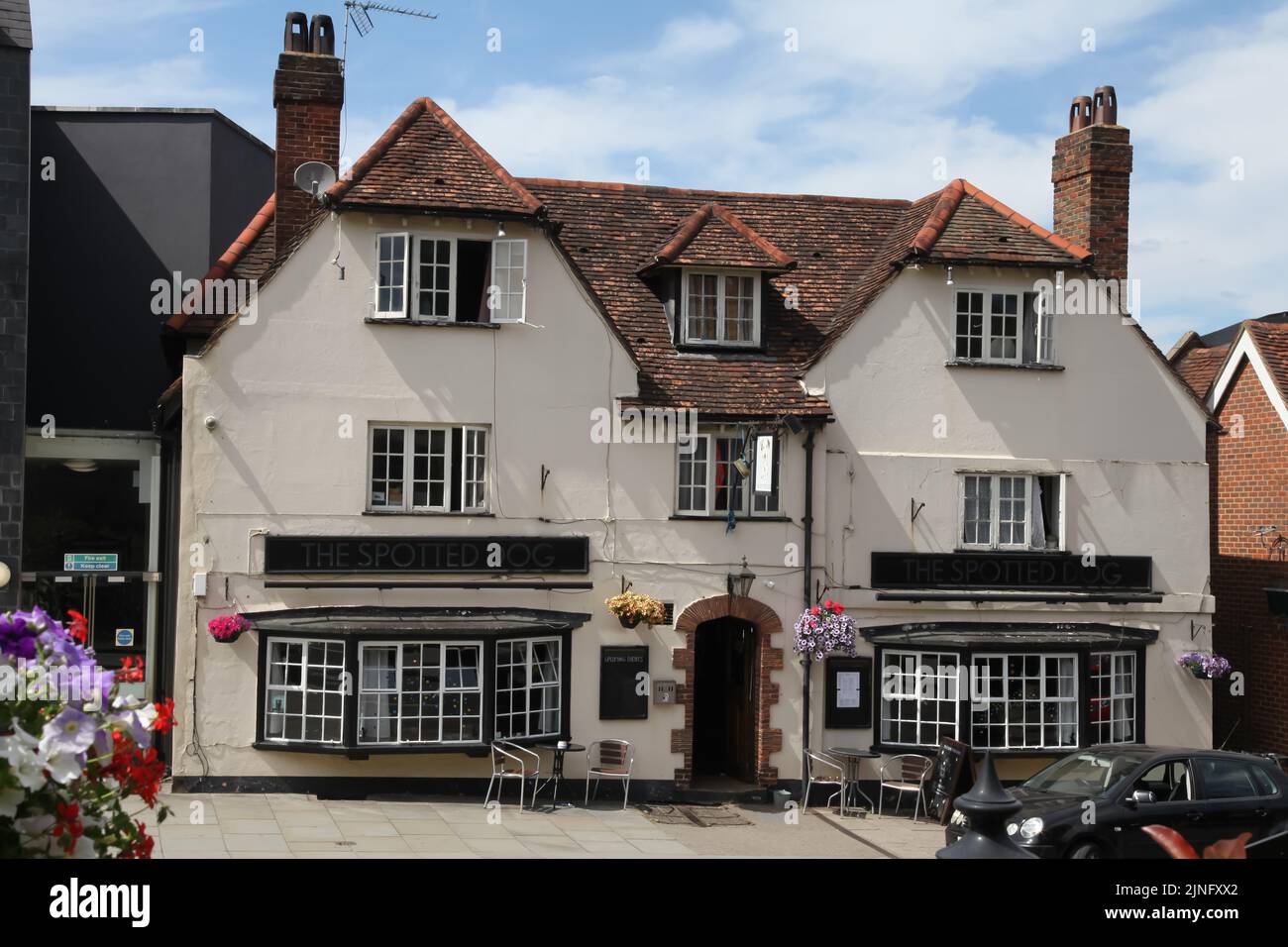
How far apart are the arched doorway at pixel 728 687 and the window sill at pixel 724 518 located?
1155 mm

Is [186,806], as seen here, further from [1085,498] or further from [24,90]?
[1085,498]

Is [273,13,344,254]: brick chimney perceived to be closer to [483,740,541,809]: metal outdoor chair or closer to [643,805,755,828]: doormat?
[483,740,541,809]: metal outdoor chair

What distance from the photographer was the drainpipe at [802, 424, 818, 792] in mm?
20188

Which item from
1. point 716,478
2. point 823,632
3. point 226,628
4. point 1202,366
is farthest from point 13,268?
point 1202,366

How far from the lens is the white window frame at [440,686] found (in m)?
18.5

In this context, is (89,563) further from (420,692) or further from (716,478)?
(716,478)

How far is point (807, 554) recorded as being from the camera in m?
20.2

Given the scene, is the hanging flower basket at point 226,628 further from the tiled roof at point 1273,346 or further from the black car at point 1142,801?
the tiled roof at point 1273,346

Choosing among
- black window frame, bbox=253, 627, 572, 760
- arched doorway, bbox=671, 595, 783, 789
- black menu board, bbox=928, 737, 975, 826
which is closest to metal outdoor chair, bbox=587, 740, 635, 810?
arched doorway, bbox=671, 595, 783, 789

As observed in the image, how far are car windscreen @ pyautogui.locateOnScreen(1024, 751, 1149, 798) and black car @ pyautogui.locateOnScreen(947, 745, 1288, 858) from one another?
1 centimetres

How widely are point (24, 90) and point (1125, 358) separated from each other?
16795 millimetres

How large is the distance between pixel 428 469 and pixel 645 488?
10.3 feet

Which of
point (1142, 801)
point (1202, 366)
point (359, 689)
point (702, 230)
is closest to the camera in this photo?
point (1142, 801)

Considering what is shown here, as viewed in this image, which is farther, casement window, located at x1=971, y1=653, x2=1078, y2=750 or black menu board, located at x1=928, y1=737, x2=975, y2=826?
casement window, located at x1=971, y1=653, x2=1078, y2=750
